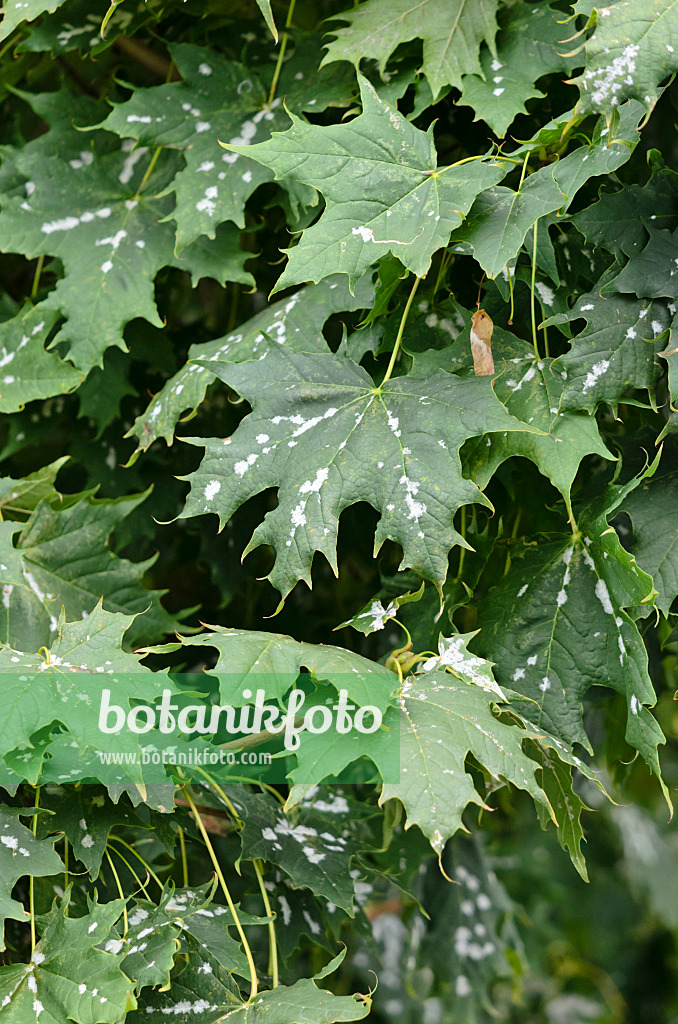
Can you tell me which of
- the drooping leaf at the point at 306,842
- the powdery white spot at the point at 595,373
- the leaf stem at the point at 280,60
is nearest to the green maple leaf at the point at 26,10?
the leaf stem at the point at 280,60

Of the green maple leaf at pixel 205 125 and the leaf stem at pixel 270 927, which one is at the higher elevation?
the green maple leaf at pixel 205 125

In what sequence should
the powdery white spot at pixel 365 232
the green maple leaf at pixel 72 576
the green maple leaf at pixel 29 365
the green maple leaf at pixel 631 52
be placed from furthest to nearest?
the green maple leaf at pixel 29 365 → the green maple leaf at pixel 72 576 → the powdery white spot at pixel 365 232 → the green maple leaf at pixel 631 52

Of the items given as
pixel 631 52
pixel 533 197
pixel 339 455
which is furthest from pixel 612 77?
pixel 339 455

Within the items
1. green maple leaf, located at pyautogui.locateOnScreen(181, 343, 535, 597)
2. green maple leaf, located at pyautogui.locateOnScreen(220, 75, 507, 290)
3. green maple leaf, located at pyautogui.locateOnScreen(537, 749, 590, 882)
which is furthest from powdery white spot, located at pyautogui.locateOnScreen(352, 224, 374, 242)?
green maple leaf, located at pyautogui.locateOnScreen(537, 749, 590, 882)

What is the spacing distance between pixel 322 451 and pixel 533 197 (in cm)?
35

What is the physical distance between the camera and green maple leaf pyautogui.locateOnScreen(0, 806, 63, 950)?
87cm

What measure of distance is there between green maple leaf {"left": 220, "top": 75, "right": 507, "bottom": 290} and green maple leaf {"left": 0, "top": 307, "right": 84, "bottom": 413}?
46cm

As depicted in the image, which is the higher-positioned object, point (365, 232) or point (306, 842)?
point (365, 232)

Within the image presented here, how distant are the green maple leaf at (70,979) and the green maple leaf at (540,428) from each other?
619 millimetres

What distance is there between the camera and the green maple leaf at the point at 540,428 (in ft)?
2.93

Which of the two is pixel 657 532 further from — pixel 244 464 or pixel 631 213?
pixel 244 464

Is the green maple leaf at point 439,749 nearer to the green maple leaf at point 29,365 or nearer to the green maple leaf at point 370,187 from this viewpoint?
the green maple leaf at point 370,187

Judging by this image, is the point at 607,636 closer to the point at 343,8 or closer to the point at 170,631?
the point at 170,631

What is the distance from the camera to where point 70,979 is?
2.77 ft
